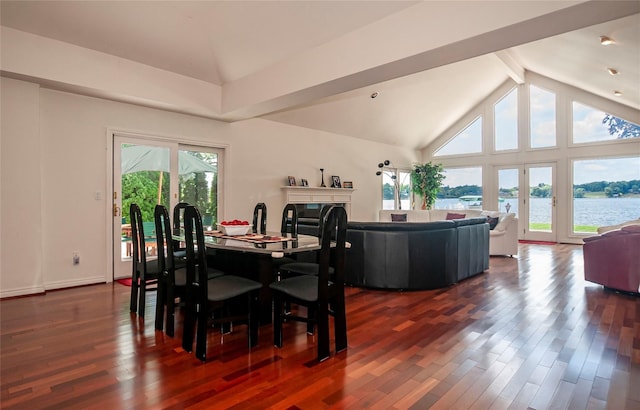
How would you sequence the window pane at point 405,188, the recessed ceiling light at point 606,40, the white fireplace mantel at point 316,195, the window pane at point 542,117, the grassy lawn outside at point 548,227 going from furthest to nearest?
1. the window pane at point 405,188
2. the window pane at point 542,117
3. the grassy lawn outside at point 548,227
4. the white fireplace mantel at point 316,195
5. the recessed ceiling light at point 606,40

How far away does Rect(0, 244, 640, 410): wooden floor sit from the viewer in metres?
1.94

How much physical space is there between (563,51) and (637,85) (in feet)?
4.13

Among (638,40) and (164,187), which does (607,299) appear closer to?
(638,40)

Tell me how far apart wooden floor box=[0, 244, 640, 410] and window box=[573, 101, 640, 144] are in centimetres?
578

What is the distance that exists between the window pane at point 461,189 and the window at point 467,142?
0.52m

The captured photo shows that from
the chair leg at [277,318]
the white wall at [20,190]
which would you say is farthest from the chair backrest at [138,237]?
the white wall at [20,190]

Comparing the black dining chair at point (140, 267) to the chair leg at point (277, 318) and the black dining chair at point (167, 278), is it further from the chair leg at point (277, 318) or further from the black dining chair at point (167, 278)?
the chair leg at point (277, 318)

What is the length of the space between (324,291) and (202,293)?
806mm

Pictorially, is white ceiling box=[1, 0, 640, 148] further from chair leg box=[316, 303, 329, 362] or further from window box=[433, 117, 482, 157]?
window box=[433, 117, 482, 157]

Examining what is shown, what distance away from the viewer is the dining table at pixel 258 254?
2.50 metres

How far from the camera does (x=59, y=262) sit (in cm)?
435

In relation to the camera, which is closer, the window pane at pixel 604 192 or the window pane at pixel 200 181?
the window pane at pixel 200 181

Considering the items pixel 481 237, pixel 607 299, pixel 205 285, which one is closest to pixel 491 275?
pixel 481 237

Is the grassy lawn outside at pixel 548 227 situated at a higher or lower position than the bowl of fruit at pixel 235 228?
lower
